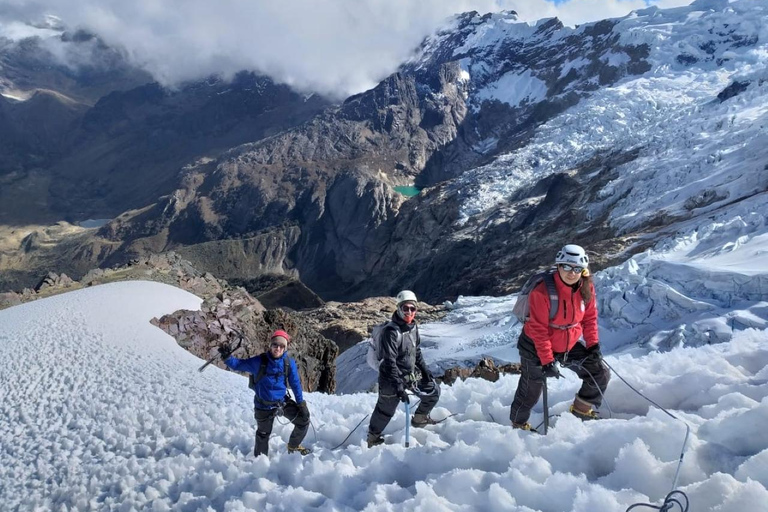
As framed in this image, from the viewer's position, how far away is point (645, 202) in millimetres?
65500

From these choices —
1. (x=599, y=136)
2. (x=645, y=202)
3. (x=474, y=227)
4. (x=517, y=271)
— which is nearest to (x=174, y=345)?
(x=517, y=271)

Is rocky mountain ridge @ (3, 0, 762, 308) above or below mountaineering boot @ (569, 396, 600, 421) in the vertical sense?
above

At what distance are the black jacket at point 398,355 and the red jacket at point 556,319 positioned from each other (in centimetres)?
182

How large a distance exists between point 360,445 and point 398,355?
171 centimetres

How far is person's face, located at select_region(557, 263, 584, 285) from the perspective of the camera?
21.6 feet

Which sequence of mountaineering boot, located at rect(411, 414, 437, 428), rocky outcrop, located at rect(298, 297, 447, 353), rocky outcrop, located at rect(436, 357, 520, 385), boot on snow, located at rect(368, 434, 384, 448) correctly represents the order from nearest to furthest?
boot on snow, located at rect(368, 434, 384, 448) → mountaineering boot, located at rect(411, 414, 437, 428) → rocky outcrop, located at rect(436, 357, 520, 385) → rocky outcrop, located at rect(298, 297, 447, 353)

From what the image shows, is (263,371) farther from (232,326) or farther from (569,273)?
(232,326)

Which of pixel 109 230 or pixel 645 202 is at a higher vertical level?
pixel 109 230

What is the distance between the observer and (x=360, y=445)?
8.49 metres

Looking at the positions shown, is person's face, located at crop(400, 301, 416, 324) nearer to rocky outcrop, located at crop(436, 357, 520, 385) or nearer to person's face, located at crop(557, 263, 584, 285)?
person's face, located at crop(557, 263, 584, 285)

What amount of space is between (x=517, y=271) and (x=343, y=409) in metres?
58.3

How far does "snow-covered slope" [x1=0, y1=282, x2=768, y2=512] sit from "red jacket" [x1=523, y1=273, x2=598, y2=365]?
3.25 feet

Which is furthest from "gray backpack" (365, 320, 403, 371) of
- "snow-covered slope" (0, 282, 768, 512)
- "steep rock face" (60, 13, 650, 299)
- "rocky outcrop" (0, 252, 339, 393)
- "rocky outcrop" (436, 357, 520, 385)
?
"steep rock face" (60, 13, 650, 299)

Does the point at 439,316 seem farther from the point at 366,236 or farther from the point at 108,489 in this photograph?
the point at 366,236
